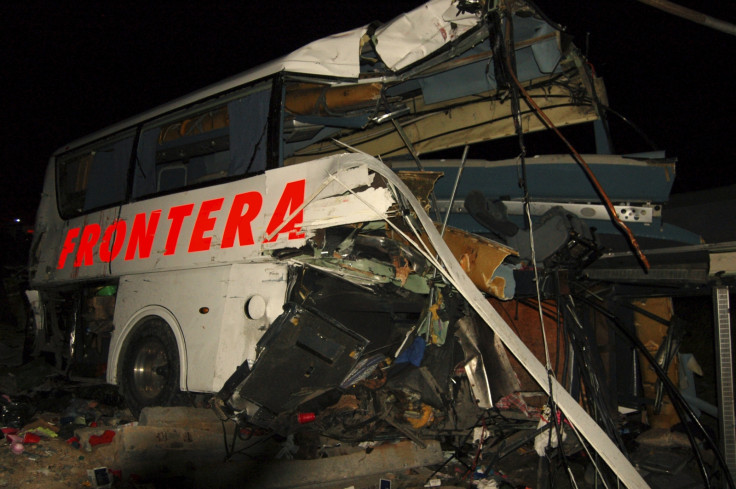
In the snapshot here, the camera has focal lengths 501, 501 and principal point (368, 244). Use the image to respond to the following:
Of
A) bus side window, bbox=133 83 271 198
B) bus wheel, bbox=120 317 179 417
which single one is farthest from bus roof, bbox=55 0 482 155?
bus wheel, bbox=120 317 179 417

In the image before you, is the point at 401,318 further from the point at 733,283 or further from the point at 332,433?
the point at 733,283

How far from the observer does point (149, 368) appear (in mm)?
4531

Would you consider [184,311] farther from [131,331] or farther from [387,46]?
[387,46]

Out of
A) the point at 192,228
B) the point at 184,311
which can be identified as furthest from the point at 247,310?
the point at 192,228

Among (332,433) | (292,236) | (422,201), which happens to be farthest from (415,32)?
(332,433)

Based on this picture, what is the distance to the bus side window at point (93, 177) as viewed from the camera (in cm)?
525

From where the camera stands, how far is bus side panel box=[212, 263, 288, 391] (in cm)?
353

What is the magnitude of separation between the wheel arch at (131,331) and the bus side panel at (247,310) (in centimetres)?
56

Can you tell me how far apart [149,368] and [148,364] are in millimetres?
37

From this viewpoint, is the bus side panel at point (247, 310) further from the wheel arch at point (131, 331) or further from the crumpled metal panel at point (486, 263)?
the crumpled metal panel at point (486, 263)

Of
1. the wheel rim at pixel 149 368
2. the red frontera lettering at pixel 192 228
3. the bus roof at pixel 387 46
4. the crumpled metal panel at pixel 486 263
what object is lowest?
the wheel rim at pixel 149 368

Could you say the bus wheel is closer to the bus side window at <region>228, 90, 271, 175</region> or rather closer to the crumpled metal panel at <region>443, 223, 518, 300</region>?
the bus side window at <region>228, 90, 271, 175</region>

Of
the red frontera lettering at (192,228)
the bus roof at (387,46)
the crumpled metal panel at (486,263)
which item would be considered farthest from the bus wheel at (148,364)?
the crumpled metal panel at (486,263)

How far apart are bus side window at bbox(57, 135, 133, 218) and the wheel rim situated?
163 centimetres
